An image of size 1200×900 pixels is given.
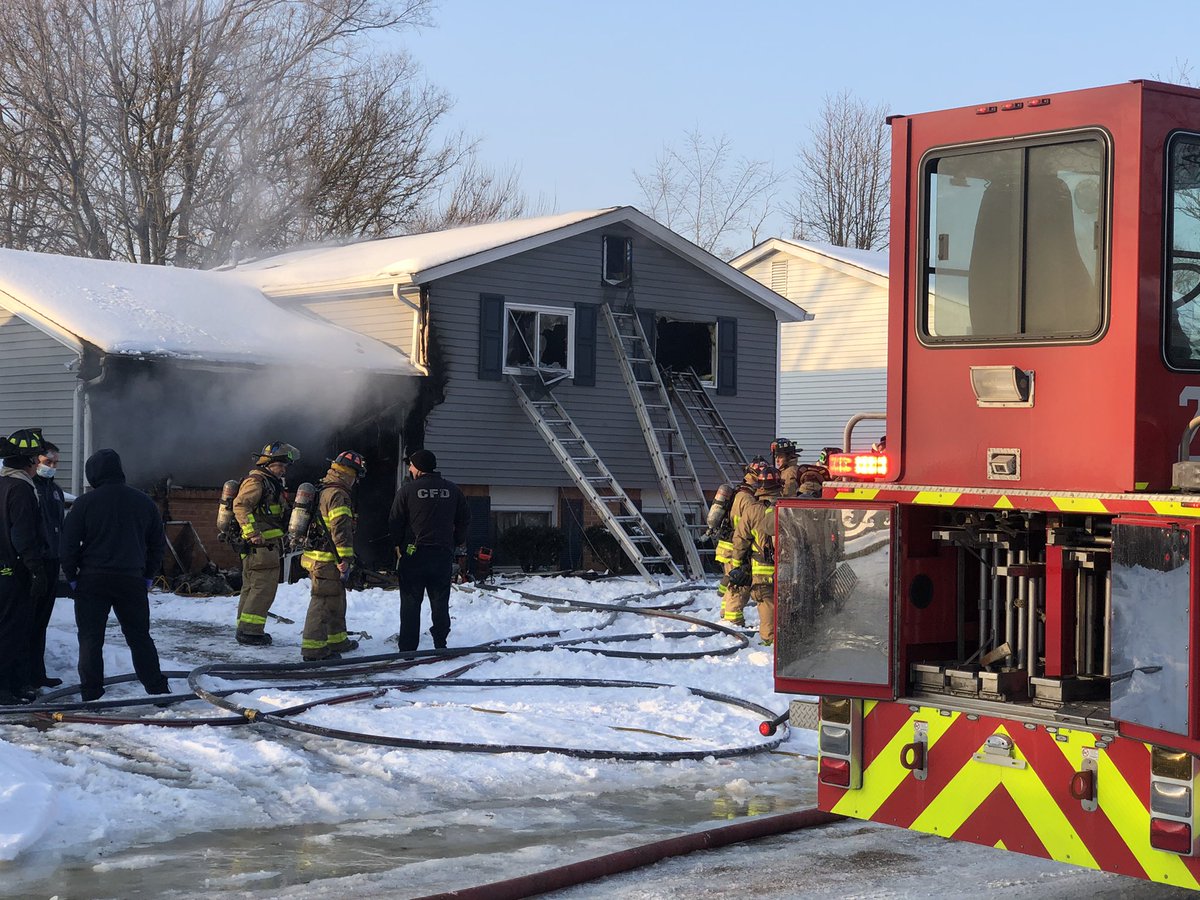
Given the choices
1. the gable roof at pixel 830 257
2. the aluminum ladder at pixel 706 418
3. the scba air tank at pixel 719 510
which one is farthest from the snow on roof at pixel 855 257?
the scba air tank at pixel 719 510

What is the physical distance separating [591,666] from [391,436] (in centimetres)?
1013

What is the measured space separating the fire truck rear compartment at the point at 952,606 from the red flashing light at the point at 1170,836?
38cm

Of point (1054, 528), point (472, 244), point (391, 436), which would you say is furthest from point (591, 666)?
point (472, 244)

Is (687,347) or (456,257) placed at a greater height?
(456,257)

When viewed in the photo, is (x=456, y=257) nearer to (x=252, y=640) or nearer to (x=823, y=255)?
(x=252, y=640)

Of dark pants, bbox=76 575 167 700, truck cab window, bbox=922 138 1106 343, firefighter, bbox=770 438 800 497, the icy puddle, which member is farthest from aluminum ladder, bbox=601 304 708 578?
truck cab window, bbox=922 138 1106 343

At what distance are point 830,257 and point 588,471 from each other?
11639mm

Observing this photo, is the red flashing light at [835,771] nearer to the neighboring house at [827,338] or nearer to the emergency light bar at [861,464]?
the emergency light bar at [861,464]

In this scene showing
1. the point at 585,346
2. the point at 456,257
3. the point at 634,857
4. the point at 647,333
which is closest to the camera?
the point at 634,857

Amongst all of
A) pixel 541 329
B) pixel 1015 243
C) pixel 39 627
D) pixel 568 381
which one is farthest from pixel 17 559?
pixel 541 329

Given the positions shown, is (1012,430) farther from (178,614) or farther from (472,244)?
(472,244)

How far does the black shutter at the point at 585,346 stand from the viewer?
22578mm

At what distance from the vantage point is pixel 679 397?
23.6 meters

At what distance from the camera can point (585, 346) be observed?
2266 centimetres
